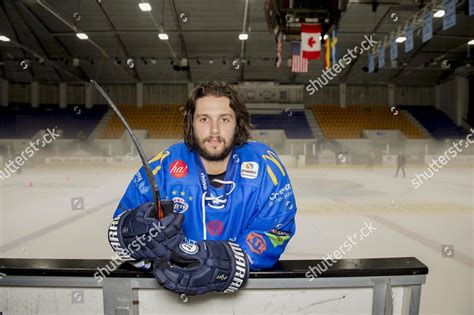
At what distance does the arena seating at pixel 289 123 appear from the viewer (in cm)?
2138

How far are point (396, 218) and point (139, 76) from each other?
22.1 meters

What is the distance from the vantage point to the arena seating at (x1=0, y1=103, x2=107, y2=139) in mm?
19781

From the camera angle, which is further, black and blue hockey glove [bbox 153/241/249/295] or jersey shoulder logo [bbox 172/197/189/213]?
jersey shoulder logo [bbox 172/197/189/213]

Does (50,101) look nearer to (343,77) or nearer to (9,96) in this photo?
(9,96)

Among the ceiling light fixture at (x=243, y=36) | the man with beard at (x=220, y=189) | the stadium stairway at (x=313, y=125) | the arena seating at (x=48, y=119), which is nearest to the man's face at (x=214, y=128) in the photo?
the man with beard at (x=220, y=189)

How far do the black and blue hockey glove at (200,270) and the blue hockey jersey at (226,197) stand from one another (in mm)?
310

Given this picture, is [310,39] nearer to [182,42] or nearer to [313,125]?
[182,42]

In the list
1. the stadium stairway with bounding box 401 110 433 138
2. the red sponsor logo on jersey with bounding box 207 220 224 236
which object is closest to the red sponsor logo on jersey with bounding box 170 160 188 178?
the red sponsor logo on jersey with bounding box 207 220 224 236

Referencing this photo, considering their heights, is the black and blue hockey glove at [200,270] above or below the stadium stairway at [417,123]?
below

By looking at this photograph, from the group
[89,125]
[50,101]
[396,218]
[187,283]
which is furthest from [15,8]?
[187,283]

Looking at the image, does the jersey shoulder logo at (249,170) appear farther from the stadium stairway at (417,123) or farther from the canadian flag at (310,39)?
the stadium stairway at (417,123)

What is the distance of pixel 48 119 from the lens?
886 inches

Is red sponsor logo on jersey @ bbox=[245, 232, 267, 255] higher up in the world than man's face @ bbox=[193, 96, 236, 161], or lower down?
lower down

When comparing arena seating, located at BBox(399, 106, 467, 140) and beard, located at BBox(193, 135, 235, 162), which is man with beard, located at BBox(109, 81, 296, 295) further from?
arena seating, located at BBox(399, 106, 467, 140)
